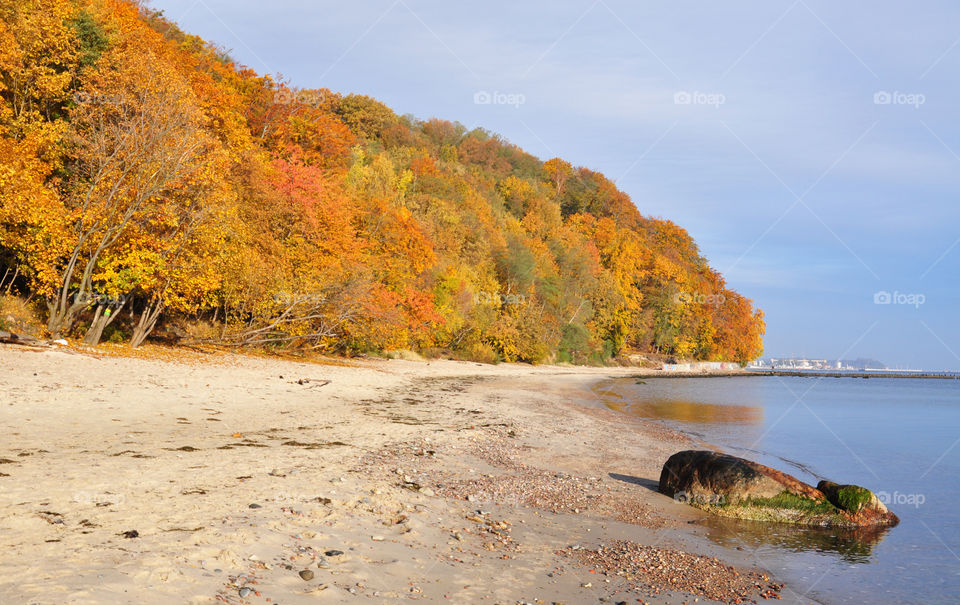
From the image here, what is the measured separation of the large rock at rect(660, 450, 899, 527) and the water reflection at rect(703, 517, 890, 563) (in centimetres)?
19

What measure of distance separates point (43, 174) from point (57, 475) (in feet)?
65.6

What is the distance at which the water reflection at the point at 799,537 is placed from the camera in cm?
862

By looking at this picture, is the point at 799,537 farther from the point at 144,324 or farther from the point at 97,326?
the point at 144,324

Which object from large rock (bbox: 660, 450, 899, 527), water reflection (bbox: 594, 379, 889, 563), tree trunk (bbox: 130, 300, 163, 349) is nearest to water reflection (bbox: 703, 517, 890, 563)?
water reflection (bbox: 594, 379, 889, 563)

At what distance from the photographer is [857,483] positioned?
1460cm

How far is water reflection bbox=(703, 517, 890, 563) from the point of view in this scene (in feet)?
28.3

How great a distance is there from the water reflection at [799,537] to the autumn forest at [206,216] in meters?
20.5

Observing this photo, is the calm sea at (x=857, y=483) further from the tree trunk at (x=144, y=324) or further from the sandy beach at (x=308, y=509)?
the tree trunk at (x=144, y=324)

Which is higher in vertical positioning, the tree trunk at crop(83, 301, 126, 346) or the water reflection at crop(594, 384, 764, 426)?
the tree trunk at crop(83, 301, 126, 346)

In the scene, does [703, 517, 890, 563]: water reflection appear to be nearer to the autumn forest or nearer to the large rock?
the large rock

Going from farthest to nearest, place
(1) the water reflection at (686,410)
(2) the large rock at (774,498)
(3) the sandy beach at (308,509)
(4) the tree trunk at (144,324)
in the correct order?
(1) the water reflection at (686,410) < (4) the tree trunk at (144,324) < (2) the large rock at (774,498) < (3) the sandy beach at (308,509)

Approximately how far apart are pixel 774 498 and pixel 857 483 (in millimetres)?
6328

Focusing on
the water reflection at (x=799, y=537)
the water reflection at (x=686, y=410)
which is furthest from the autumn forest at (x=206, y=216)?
the water reflection at (x=799, y=537)

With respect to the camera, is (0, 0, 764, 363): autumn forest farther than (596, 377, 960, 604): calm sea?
Yes
